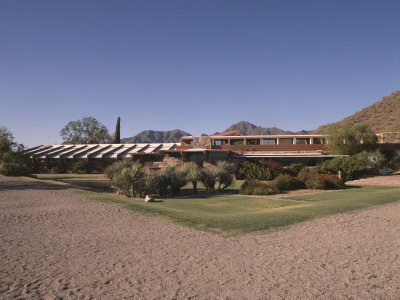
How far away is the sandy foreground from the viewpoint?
4.02 m

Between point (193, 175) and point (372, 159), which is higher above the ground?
point (372, 159)

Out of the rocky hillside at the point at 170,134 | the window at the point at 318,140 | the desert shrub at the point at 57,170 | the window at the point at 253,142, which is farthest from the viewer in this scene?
the rocky hillside at the point at 170,134

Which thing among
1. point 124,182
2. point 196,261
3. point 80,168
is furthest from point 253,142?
point 196,261

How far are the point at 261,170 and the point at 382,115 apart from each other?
143 feet

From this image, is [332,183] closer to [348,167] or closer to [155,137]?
[348,167]

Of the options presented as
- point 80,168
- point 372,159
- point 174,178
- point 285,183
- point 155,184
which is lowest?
point 285,183

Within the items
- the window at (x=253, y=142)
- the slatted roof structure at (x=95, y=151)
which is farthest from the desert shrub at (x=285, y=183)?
the slatted roof structure at (x=95, y=151)

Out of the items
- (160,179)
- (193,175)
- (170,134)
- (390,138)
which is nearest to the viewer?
(160,179)

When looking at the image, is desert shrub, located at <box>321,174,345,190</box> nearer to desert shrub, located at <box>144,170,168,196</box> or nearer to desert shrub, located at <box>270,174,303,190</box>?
desert shrub, located at <box>270,174,303,190</box>

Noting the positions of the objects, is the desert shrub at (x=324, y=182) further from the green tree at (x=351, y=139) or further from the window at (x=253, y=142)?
the window at (x=253, y=142)

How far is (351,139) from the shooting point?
95.0ft

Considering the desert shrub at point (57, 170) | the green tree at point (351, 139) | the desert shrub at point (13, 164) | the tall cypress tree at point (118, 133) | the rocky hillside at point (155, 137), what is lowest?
the desert shrub at point (57, 170)

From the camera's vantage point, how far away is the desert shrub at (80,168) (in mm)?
38875

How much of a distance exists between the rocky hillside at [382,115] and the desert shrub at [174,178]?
40.9 meters
